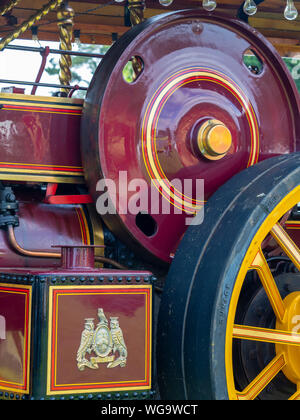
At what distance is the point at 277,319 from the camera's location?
2.49 meters

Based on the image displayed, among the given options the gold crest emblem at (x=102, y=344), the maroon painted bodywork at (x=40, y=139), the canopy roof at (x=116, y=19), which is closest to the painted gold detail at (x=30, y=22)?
the canopy roof at (x=116, y=19)

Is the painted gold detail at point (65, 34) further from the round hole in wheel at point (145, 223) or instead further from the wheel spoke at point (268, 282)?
the wheel spoke at point (268, 282)

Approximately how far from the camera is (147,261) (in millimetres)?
2805

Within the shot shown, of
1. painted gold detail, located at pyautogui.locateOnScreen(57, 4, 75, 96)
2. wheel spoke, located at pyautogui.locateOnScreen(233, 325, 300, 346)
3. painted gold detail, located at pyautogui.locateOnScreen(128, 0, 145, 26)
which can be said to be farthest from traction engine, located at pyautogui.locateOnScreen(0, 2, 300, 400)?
painted gold detail, located at pyautogui.locateOnScreen(57, 4, 75, 96)

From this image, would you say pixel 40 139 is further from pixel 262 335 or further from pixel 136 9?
pixel 262 335

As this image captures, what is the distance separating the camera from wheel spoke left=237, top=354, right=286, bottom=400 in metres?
2.37

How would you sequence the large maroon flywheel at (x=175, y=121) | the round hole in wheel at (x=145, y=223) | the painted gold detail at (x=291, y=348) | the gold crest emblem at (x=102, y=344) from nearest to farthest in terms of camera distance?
1. the gold crest emblem at (x=102, y=344)
2. the painted gold detail at (x=291, y=348)
3. the large maroon flywheel at (x=175, y=121)
4. the round hole in wheel at (x=145, y=223)

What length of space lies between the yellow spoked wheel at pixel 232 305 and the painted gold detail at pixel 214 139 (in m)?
0.18

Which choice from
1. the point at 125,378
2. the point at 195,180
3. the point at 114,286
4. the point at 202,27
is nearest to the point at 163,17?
the point at 202,27

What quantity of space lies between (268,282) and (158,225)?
53 cm

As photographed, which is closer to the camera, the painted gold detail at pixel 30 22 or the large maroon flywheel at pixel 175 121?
the large maroon flywheel at pixel 175 121

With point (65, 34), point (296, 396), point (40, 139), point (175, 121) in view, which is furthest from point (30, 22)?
point (296, 396)

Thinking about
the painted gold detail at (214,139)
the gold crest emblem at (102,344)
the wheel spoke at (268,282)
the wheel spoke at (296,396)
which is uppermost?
the painted gold detail at (214,139)

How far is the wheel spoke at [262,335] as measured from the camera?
2.36m
